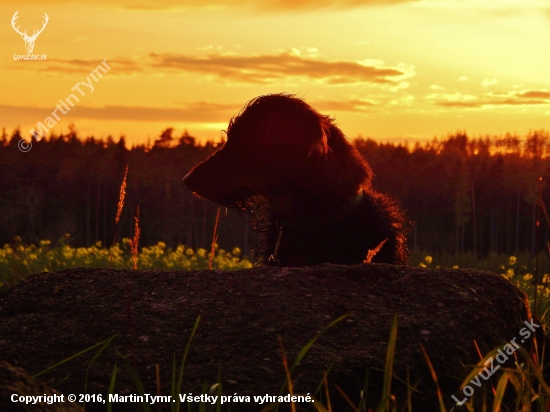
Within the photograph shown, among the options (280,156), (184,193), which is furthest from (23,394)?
(184,193)

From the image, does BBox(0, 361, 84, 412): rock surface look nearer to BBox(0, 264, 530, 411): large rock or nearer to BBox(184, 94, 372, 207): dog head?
BBox(0, 264, 530, 411): large rock

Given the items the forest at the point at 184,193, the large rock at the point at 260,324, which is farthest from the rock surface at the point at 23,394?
the forest at the point at 184,193

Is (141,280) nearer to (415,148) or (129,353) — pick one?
(129,353)

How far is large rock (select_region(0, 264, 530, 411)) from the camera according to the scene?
2.88m

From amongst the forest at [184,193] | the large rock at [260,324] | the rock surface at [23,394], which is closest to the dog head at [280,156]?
the large rock at [260,324]

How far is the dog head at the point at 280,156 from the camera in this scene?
4957mm

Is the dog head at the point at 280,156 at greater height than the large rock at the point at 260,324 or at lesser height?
greater

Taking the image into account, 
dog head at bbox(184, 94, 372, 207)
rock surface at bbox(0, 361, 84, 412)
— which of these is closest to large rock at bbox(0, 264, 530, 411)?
rock surface at bbox(0, 361, 84, 412)

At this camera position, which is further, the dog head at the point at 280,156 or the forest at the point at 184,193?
the forest at the point at 184,193

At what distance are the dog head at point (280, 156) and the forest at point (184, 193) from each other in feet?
229

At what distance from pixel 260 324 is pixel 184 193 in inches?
3045

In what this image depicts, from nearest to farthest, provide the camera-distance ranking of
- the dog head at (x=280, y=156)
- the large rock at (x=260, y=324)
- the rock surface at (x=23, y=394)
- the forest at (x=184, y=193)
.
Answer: the rock surface at (x=23, y=394) → the large rock at (x=260, y=324) → the dog head at (x=280, y=156) → the forest at (x=184, y=193)

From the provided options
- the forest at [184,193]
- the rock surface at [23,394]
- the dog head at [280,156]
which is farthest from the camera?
the forest at [184,193]

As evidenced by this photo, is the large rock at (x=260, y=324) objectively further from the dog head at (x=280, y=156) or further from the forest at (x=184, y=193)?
the forest at (x=184, y=193)
